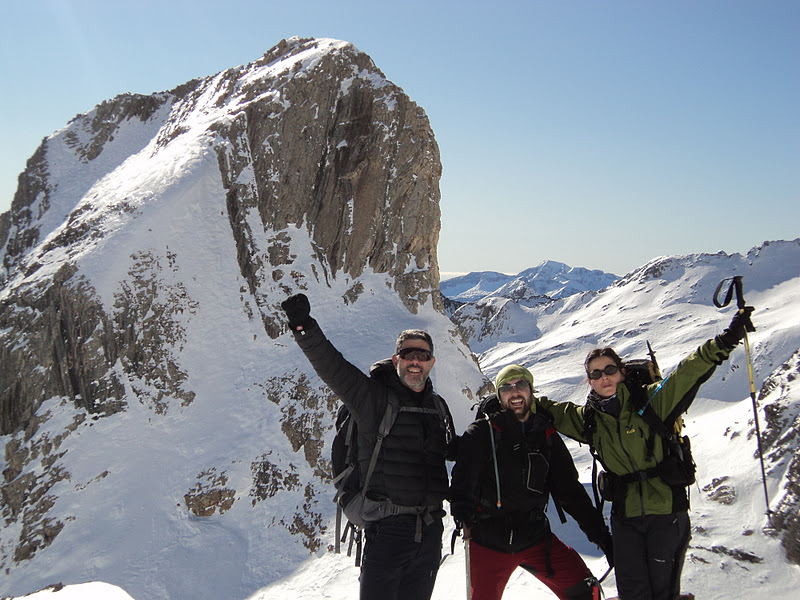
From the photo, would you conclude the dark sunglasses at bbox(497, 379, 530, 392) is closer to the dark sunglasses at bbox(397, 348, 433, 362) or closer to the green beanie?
the green beanie

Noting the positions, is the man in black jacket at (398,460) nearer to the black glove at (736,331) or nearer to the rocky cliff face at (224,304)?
the black glove at (736,331)

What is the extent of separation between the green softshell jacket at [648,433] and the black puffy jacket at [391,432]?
1.89 meters

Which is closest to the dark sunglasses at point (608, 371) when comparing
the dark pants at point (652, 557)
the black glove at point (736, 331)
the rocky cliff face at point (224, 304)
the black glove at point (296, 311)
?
the black glove at point (736, 331)

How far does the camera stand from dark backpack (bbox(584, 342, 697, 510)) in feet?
16.5

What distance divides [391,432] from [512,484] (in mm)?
1409

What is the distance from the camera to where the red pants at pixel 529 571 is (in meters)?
5.10

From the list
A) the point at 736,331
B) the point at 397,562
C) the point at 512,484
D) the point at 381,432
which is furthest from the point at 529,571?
the point at 736,331

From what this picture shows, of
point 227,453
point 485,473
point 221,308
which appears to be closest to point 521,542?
point 485,473

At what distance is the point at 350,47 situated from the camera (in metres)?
29.9

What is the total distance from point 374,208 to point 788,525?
898 inches

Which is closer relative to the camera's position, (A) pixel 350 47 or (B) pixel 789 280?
(A) pixel 350 47

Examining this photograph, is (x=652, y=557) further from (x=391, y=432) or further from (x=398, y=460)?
(x=391, y=432)

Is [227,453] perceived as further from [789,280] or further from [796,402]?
[789,280]

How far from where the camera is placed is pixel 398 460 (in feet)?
16.1
